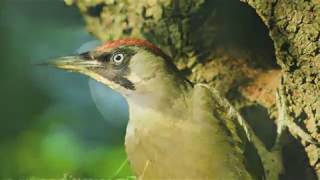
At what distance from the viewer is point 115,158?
2141 millimetres

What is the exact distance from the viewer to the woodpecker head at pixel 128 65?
6.47 feet

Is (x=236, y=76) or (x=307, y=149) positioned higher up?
(x=236, y=76)

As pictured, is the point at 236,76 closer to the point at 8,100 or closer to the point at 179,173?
the point at 179,173

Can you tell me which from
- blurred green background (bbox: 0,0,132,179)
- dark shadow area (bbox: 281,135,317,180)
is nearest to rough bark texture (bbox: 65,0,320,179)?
dark shadow area (bbox: 281,135,317,180)

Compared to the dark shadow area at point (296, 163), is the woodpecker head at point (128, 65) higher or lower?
higher

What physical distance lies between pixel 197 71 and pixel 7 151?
63 cm

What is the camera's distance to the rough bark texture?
200cm

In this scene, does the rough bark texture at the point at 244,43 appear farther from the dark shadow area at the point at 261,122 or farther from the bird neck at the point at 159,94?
the bird neck at the point at 159,94

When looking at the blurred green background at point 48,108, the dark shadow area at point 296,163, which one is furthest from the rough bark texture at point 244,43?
the blurred green background at point 48,108

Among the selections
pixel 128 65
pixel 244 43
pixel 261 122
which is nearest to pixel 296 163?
pixel 261 122

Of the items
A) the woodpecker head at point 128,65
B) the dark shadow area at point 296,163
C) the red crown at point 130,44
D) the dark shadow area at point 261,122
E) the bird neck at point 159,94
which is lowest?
the dark shadow area at point 296,163

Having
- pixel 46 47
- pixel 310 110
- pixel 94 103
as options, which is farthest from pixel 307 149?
pixel 46 47

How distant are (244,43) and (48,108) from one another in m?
0.62

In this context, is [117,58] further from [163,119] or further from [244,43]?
[244,43]
